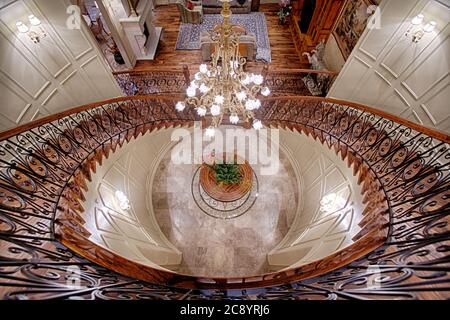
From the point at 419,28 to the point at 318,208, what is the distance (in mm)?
3658

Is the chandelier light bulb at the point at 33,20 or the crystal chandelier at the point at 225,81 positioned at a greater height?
the chandelier light bulb at the point at 33,20

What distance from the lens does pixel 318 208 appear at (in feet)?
16.1

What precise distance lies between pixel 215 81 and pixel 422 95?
360cm

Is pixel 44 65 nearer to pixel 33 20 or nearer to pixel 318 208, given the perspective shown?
pixel 33 20

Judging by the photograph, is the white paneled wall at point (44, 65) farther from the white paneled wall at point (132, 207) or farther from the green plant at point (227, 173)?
the green plant at point (227, 173)

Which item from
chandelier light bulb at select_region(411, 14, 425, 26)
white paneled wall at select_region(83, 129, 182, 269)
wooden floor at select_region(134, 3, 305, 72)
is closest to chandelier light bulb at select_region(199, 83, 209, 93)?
white paneled wall at select_region(83, 129, 182, 269)

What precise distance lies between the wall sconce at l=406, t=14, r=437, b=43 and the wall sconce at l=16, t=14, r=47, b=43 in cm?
598

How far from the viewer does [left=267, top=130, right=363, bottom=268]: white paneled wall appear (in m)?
3.67

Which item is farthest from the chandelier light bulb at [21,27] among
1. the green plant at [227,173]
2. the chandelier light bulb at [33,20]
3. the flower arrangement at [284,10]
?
the flower arrangement at [284,10]

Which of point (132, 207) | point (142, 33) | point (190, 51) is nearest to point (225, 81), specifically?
point (132, 207)

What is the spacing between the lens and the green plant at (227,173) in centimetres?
556

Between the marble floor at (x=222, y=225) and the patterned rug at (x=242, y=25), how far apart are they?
440 cm

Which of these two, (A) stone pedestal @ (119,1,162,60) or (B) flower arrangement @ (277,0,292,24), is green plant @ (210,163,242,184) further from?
(B) flower arrangement @ (277,0,292,24)

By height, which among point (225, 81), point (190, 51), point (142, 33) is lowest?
point (225, 81)
